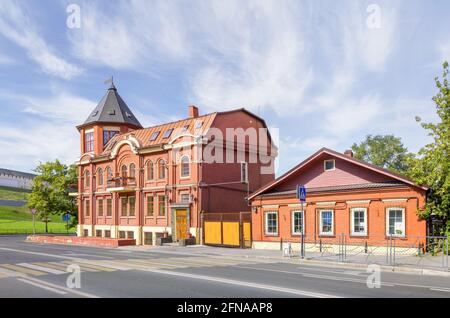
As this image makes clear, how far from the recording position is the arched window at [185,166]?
34938 millimetres

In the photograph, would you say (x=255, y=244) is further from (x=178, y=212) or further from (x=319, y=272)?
(x=319, y=272)

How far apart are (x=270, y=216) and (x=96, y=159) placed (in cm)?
2283

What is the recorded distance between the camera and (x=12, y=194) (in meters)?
132

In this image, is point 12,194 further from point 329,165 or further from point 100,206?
point 329,165

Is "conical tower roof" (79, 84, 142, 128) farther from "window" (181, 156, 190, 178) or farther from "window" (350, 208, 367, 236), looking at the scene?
"window" (350, 208, 367, 236)

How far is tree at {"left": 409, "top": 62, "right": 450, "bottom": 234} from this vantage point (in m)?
21.7

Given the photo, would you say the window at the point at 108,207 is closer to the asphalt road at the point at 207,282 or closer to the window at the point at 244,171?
the window at the point at 244,171

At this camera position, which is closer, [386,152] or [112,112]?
[112,112]

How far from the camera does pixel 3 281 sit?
43.6 feet

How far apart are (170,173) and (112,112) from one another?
14.9m

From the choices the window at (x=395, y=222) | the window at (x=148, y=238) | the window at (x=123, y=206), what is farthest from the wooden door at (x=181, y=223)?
the window at (x=395, y=222)

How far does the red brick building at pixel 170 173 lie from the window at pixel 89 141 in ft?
1.05

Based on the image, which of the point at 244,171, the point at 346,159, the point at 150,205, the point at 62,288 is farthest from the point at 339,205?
the point at 150,205
